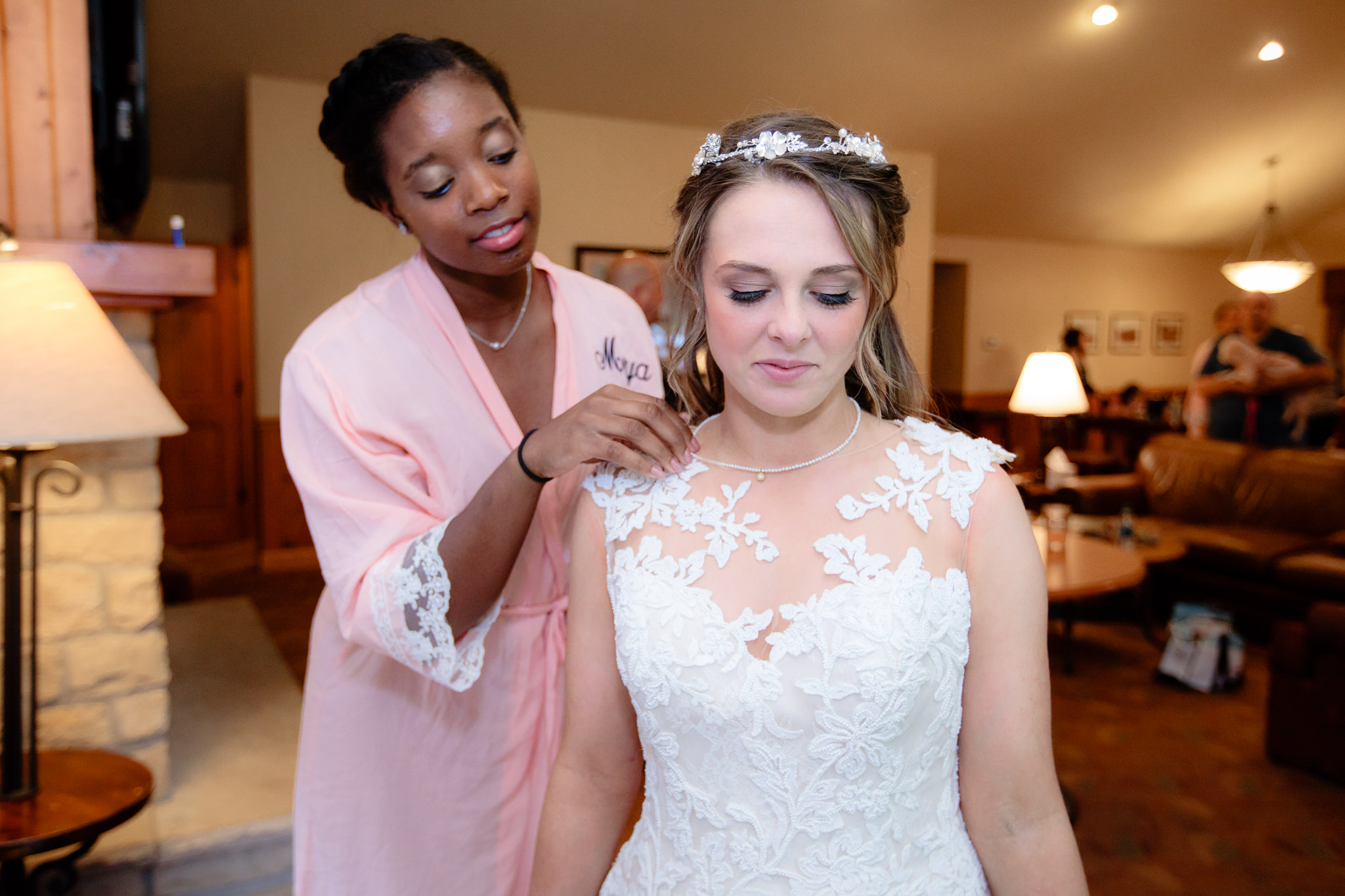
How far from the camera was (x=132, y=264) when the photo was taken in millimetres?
2051

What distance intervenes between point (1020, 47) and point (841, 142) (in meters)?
6.37

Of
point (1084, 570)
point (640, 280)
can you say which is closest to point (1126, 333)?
point (1084, 570)

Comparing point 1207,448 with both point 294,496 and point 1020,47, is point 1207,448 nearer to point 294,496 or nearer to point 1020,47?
point 1020,47

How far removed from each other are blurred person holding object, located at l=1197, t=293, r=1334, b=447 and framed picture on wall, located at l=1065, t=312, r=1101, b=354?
5372 millimetres

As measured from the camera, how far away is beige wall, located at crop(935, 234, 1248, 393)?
10734mm

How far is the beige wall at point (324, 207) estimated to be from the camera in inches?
222

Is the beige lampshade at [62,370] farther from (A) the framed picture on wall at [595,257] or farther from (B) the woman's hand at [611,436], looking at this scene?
(A) the framed picture on wall at [595,257]

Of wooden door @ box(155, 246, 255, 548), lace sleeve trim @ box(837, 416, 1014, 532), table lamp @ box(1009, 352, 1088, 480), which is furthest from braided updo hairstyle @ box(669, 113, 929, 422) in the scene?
wooden door @ box(155, 246, 255, 548)

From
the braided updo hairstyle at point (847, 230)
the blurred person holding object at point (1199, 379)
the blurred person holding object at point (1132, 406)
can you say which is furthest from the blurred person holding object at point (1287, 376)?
the braided updo hairstyle at point (847, 230)

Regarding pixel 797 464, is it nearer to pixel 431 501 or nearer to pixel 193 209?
pixel 431 501

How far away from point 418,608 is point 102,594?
1526 mm

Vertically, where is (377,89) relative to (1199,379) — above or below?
above

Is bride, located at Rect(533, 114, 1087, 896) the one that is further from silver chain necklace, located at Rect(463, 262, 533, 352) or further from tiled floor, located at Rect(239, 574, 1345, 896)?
tiled floor, located at Rect(239, 574, 1345, 896)

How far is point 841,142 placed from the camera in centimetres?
109
